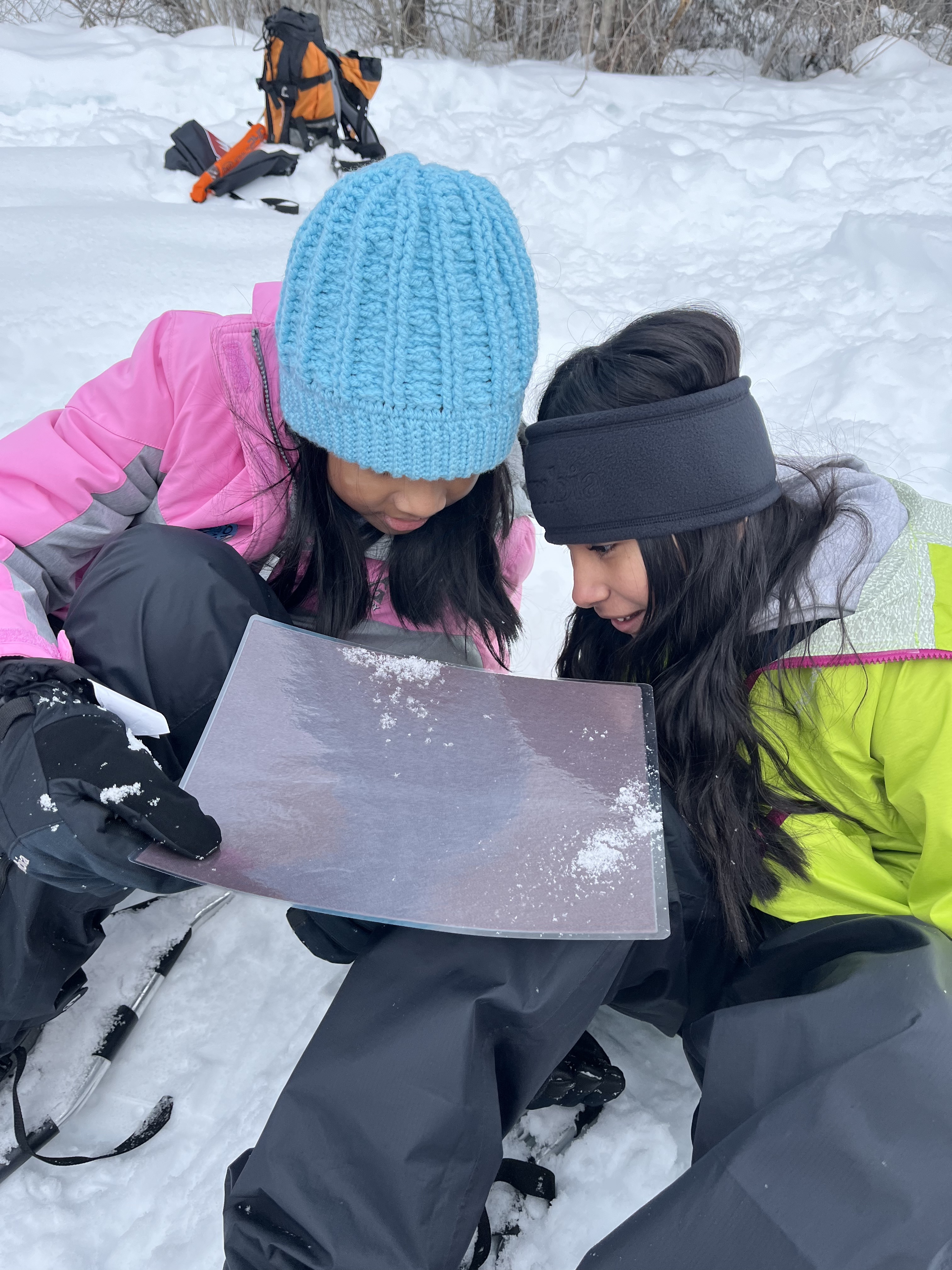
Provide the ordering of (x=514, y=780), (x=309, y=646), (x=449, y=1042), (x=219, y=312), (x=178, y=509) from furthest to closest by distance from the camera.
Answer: (x=219, y=312) < (x=178, y=509) < (x=309, y=646) < (x=514, y=780) < (x=449, y=1042)

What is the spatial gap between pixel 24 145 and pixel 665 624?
12.0 ft

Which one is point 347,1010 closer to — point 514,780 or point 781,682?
point 514,780

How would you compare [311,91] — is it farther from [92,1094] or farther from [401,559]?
[92,1094]

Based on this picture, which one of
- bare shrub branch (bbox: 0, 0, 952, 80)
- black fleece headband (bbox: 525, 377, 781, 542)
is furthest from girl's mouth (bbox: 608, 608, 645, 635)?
bare shrub branch (bbox: 0, 0, 952, 80)

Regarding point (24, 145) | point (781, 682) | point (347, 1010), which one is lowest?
point (347, 1010)

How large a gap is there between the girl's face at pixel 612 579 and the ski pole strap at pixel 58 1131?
859 mm

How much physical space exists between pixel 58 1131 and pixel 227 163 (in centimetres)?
323

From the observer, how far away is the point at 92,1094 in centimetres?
121

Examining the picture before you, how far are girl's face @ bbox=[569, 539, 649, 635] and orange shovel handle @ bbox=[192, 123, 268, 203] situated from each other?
2777 mm

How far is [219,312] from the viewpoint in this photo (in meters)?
2.50

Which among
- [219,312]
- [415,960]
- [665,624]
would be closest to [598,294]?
[219,312]

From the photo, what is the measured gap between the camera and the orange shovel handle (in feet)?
10.6

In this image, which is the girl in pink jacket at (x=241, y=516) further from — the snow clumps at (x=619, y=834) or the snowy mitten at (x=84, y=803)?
the snow clumps at (x=619, y=834)

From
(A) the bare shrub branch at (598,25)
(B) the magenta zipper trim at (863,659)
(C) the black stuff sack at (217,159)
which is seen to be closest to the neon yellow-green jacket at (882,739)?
(B) the magenta zipper trim at (863,659)
